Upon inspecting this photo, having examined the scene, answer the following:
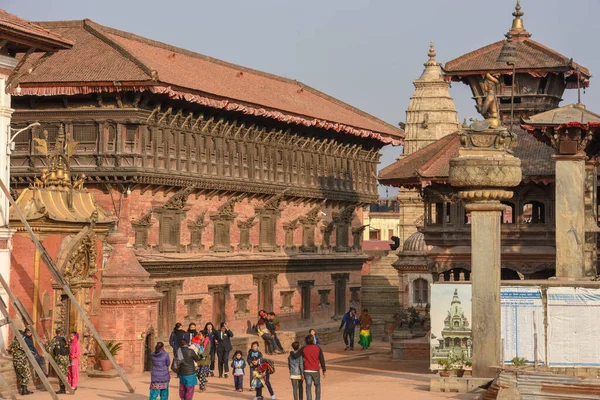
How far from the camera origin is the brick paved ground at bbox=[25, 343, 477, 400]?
1343 inches

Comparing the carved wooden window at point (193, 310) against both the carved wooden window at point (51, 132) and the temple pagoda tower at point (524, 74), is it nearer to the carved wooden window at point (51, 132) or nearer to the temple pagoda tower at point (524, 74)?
the carved wooden window at point (51, 132)

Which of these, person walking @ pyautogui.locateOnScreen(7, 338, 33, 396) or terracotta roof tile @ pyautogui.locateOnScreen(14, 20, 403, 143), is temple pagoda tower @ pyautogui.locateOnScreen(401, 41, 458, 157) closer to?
terracotta roof tile @ pyautogui.locateOnScreen(14, 20, 403, 143)

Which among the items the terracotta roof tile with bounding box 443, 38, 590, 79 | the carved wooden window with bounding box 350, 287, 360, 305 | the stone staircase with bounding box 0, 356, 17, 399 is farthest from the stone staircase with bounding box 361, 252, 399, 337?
the stone staircase with bounding box 0, 356, 17, 399

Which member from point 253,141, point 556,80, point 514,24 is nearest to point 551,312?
point 556,80

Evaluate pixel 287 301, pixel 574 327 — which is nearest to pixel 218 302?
pixel 287 301

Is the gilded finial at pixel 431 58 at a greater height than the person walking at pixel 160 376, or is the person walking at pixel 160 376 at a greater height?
the gilded finial at pixel 431 58

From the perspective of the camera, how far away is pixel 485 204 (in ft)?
103

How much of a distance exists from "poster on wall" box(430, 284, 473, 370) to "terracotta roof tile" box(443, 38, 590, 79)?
19.5 metres

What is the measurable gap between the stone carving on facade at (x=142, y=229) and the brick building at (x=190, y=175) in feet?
0.23

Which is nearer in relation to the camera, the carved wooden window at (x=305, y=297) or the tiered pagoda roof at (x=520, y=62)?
the tiered pagoda roof at (x=520, y=62)

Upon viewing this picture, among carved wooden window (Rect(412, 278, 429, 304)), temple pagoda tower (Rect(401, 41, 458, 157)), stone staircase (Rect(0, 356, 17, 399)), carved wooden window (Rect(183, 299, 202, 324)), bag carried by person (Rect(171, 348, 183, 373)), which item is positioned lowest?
stone staircase (Rect(0, 356, 17, 399))

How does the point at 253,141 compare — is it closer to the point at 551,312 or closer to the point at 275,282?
the point at 275,282

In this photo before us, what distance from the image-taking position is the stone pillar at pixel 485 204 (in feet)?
102

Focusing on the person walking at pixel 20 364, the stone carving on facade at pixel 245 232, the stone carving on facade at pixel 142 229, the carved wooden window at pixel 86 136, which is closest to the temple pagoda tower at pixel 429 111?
the stone carving on facade at pixel 245 232
